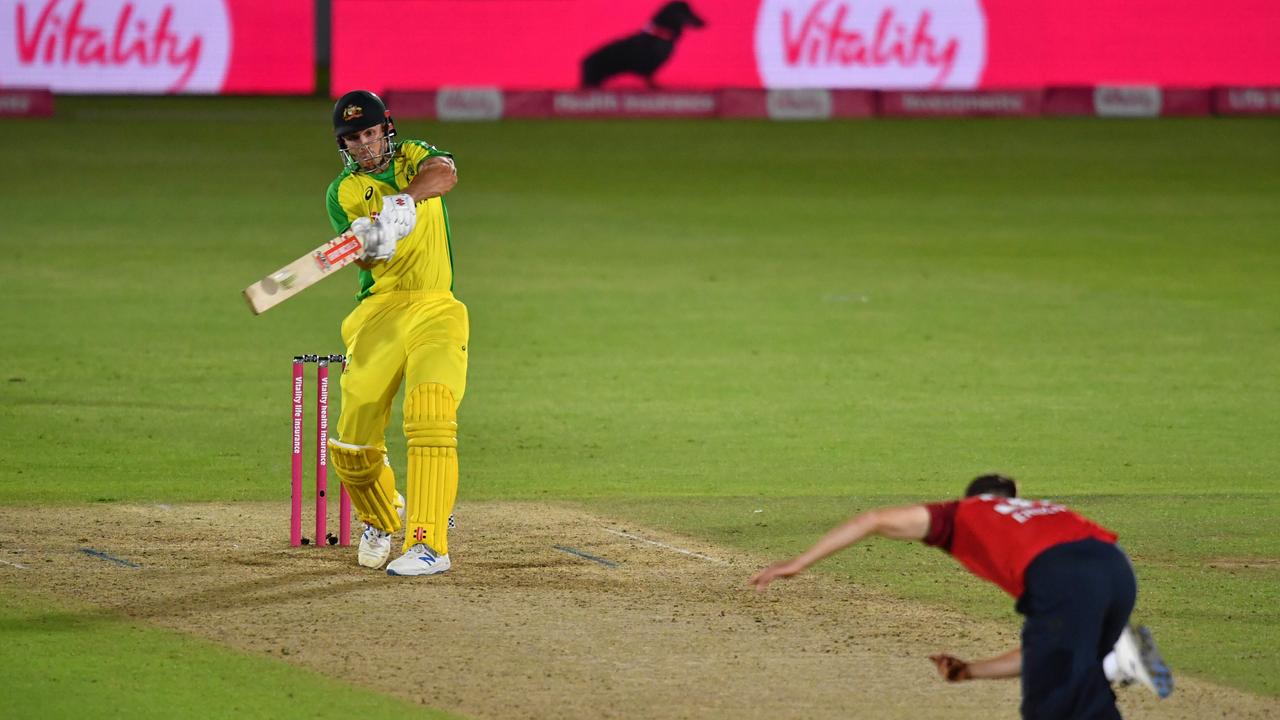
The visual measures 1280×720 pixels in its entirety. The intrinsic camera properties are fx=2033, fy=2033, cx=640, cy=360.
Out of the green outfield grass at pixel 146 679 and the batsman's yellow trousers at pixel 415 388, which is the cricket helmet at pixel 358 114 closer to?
the batsman's yellow trousers at pixel 415 388

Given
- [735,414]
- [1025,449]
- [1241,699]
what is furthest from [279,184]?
[1241,699]

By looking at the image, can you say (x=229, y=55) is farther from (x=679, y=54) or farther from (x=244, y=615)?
(x=244, y=615)

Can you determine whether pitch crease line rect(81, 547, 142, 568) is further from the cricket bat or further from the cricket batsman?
the cricket bat

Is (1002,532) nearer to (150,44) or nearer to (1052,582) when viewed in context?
(1052,582)

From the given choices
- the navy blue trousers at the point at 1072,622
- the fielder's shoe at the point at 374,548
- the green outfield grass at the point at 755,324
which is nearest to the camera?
the navy blue trousers at the point at 1072,622

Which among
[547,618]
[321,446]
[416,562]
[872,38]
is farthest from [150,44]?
[547,618]

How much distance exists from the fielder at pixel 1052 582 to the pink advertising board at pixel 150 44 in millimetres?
24787

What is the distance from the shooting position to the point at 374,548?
9328mm

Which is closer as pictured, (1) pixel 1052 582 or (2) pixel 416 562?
(1) pixel 1052 582

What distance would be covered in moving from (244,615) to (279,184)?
61.1 ft

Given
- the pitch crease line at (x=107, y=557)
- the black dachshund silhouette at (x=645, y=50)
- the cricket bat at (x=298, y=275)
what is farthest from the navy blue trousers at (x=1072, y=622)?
the black dachshund silhouette at (x=645, y=50)

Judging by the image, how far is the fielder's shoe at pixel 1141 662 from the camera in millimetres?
5949

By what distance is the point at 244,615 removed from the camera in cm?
847

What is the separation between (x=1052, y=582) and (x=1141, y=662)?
0.40m
